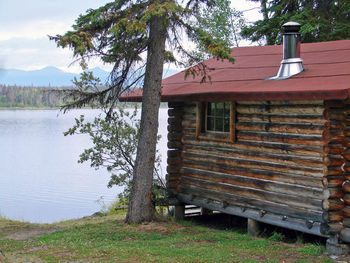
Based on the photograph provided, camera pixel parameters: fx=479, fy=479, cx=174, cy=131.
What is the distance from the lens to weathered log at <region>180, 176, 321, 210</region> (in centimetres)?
921

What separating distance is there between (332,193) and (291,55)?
10.7 feet

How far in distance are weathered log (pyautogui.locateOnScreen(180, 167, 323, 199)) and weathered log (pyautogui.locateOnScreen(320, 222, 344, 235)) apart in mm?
537

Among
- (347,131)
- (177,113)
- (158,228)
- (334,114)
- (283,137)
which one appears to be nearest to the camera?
(334,114)

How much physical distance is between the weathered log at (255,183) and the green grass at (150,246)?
1.00 metres

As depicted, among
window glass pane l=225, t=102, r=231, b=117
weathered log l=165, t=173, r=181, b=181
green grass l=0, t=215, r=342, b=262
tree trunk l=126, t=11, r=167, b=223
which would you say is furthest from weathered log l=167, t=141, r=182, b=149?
green grass l=0, t=215, r=342, b=262

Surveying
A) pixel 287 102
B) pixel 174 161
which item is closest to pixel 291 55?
pixel 287 102

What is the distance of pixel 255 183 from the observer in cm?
1042

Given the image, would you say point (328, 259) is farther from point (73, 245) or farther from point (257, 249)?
point (73, 245)

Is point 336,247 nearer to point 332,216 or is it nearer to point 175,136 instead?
point 332,216

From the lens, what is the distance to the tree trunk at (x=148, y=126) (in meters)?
11.4

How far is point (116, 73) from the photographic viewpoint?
39.5 ft

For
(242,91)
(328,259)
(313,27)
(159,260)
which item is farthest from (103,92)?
(313,27)

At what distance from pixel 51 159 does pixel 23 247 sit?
3076cm

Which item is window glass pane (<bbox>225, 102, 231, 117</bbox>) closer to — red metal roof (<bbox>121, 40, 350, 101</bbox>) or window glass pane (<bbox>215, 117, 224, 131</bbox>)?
window glass pane (<bbox>215, 117, 224, 131</bbox>)
